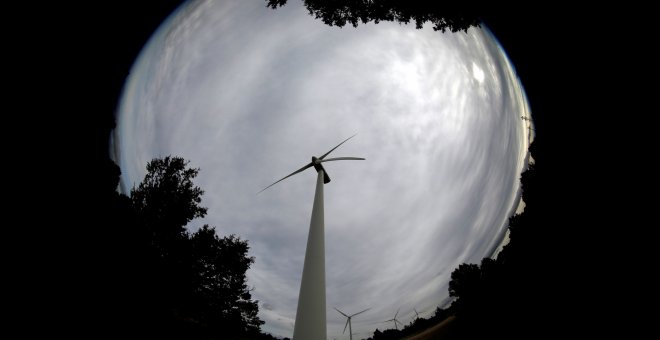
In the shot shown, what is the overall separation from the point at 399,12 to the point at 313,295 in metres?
14.2

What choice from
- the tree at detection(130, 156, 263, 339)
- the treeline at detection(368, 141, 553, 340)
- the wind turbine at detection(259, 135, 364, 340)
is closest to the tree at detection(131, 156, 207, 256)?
the tree at detection(130, 156, 263, 339)

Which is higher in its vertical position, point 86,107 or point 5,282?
point 86,107

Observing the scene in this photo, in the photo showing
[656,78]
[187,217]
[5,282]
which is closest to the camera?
[656,78]

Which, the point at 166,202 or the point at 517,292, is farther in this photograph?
the point at 166,202

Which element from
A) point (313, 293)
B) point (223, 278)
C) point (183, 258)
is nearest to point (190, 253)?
point (183, 258)

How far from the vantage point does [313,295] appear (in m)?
10.6

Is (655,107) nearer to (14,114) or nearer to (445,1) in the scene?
(445,1)

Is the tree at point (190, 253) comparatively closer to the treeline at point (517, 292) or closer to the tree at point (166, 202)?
the tree at point (166, 202)

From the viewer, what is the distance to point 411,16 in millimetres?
12445

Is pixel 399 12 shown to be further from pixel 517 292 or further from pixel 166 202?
pixel 166 202

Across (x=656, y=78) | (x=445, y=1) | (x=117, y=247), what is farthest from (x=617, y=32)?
(x=117, y=247)

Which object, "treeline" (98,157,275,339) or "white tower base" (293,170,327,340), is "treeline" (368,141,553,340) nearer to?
"white tower base" (293,170,327,340)

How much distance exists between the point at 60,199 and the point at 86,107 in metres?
3.11

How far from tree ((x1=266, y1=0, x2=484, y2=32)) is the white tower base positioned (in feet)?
37.8
